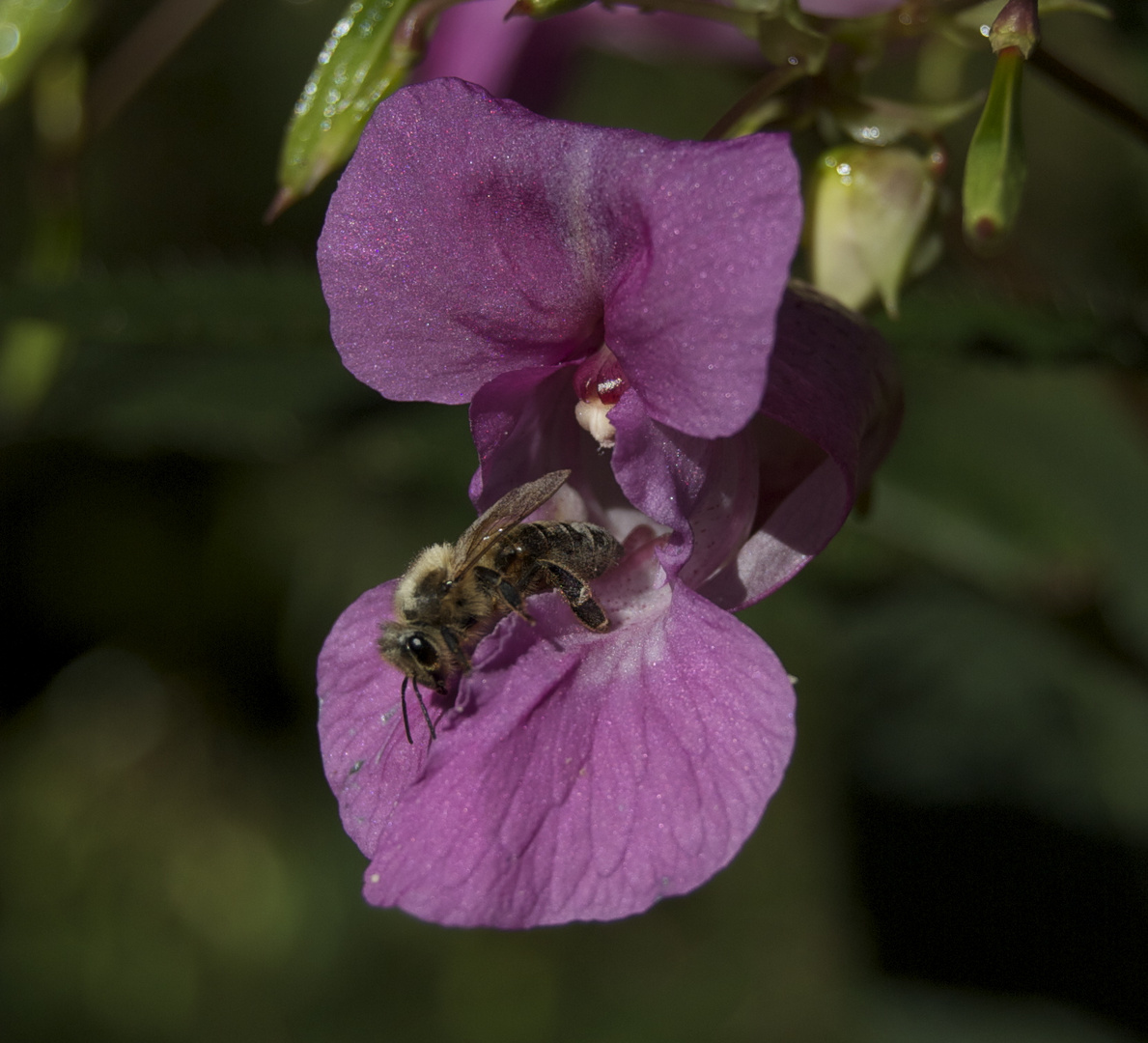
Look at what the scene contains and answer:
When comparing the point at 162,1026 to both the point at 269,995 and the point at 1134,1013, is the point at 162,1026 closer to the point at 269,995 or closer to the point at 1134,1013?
the point at 269,995

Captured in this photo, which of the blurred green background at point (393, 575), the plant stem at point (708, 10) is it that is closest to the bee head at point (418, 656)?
the plant stem at point (708, 10)

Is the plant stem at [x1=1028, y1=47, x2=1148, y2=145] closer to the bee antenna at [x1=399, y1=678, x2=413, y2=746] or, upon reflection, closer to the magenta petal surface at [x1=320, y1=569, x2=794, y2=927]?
the magenta petal surface at [x1=320, y1=569, x2=794, y2=927]

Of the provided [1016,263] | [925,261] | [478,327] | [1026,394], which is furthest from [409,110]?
[1026,394]

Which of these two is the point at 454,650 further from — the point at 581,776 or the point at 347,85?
the point at 347,85

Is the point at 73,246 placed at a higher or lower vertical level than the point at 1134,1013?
higher

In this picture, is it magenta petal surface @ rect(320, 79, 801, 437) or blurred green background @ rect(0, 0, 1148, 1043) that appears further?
blurred green background @ rect(0, 0, 1148, 1043)

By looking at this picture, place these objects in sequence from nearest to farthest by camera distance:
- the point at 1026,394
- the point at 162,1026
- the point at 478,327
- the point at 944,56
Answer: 1. the point at 478,327
2. the point at 944,56
3. the point at 1026,394
4. the point at 162,1026

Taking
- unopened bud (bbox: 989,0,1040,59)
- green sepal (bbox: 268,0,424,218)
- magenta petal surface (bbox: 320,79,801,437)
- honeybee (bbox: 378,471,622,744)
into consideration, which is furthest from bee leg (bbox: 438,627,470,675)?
unopened bud (bbox: 989,0,1040,59)
